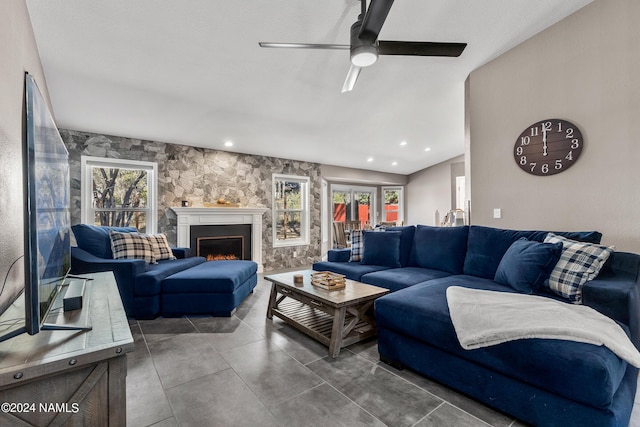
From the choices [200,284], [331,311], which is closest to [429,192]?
[331,311]

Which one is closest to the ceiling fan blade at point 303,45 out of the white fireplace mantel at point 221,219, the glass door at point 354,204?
the white fireplace mantel at point 221,219

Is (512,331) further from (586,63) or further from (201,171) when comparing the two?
(201,171)

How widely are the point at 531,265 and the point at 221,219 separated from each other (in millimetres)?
4561

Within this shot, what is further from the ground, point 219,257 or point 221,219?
point 221,219

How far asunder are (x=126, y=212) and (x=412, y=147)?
5502 mm

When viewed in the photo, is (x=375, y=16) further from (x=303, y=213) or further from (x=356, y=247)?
(x=303, y=213)

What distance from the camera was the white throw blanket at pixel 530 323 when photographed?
4.55 ft

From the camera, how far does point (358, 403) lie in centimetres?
170

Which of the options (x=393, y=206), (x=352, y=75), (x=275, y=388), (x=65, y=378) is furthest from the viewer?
(x=393, y=206)

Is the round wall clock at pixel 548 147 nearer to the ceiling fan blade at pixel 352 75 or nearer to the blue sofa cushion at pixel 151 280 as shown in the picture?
the ceiling fan blade at pixel 352 75

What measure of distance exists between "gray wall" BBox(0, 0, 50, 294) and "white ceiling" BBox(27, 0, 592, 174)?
2.19ft

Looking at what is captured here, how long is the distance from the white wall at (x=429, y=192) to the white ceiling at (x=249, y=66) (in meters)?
2.72

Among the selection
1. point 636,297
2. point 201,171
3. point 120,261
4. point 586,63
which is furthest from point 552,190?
point 201,171

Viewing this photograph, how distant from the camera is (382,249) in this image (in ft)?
11.6
